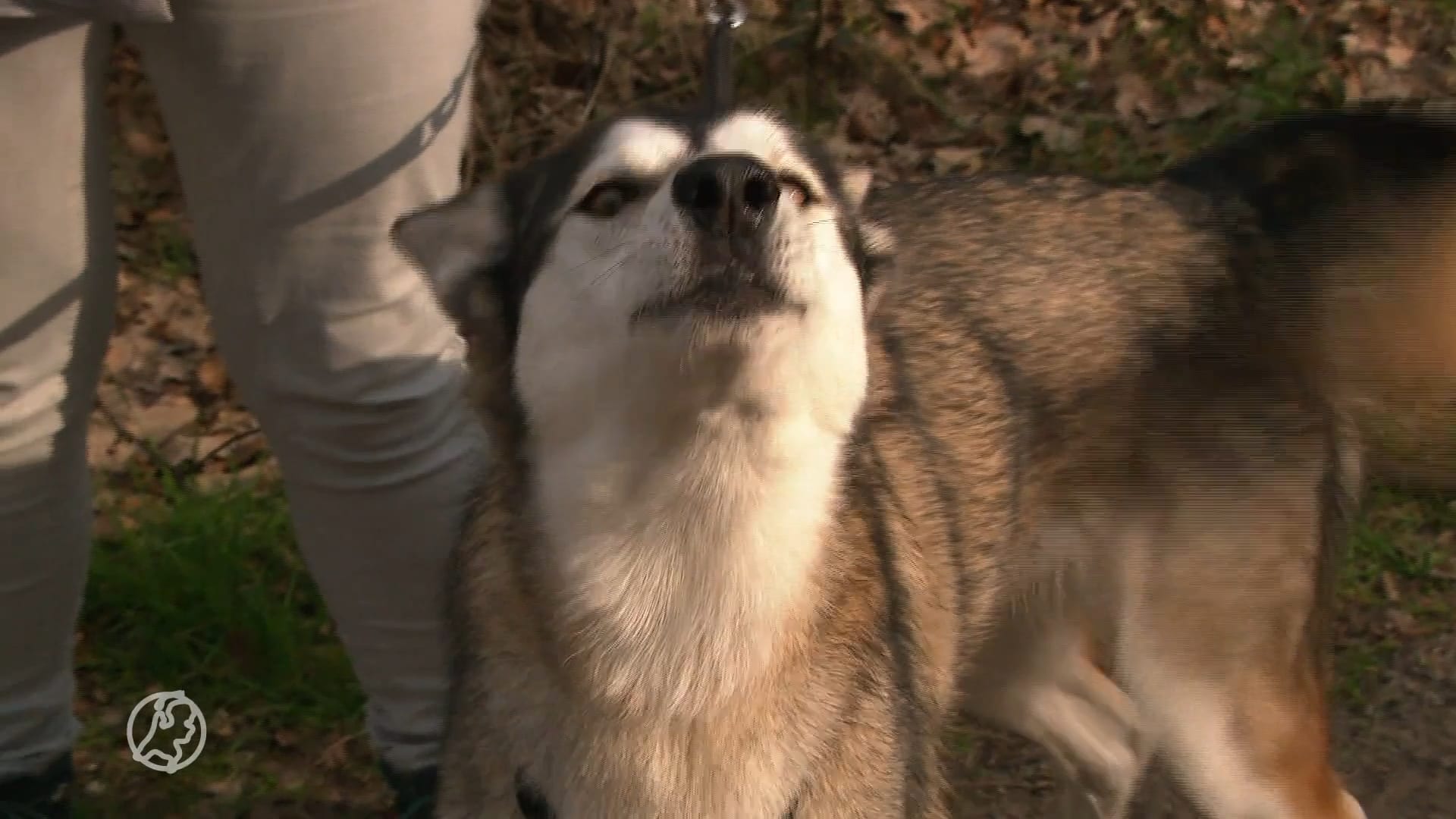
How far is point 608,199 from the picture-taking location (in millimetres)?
1986

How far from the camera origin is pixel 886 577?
2.36m

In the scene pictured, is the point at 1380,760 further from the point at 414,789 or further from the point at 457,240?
the point at 457,240

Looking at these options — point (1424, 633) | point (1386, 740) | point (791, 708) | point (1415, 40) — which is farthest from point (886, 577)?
point (1415, 40)

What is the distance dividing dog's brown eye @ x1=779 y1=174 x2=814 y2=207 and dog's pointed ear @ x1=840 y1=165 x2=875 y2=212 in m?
0.28

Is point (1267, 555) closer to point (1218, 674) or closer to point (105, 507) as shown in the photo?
point (1218, 674)

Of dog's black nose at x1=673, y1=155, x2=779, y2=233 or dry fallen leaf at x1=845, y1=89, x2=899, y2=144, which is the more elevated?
dog's black nose at x1=673, y1=155, x2=779, y2=233

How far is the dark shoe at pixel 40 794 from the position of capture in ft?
9.10

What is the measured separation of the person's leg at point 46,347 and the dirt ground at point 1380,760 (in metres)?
1.89

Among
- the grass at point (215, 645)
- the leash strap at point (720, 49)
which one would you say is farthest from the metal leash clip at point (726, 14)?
the grass at point (215, 645)

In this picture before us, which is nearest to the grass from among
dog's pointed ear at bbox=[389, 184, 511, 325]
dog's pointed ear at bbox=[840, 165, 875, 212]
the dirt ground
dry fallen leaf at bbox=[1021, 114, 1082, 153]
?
the dirt ground

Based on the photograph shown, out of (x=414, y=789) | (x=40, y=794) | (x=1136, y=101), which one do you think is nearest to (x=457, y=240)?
(x=414, y=789)

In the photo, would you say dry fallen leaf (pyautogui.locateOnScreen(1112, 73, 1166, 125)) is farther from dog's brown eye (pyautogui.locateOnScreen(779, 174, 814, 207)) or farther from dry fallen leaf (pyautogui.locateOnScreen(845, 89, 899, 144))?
dog's brown eye (pyautogui.locateOnScreen(779, 174, 814, 207))

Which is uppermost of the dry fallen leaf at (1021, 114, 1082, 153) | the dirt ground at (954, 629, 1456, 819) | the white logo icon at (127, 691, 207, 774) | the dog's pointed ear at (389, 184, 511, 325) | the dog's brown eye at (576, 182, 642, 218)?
the dog's brown eye at (576, 182, 642, 218)

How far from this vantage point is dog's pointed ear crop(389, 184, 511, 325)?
216 centimetres
